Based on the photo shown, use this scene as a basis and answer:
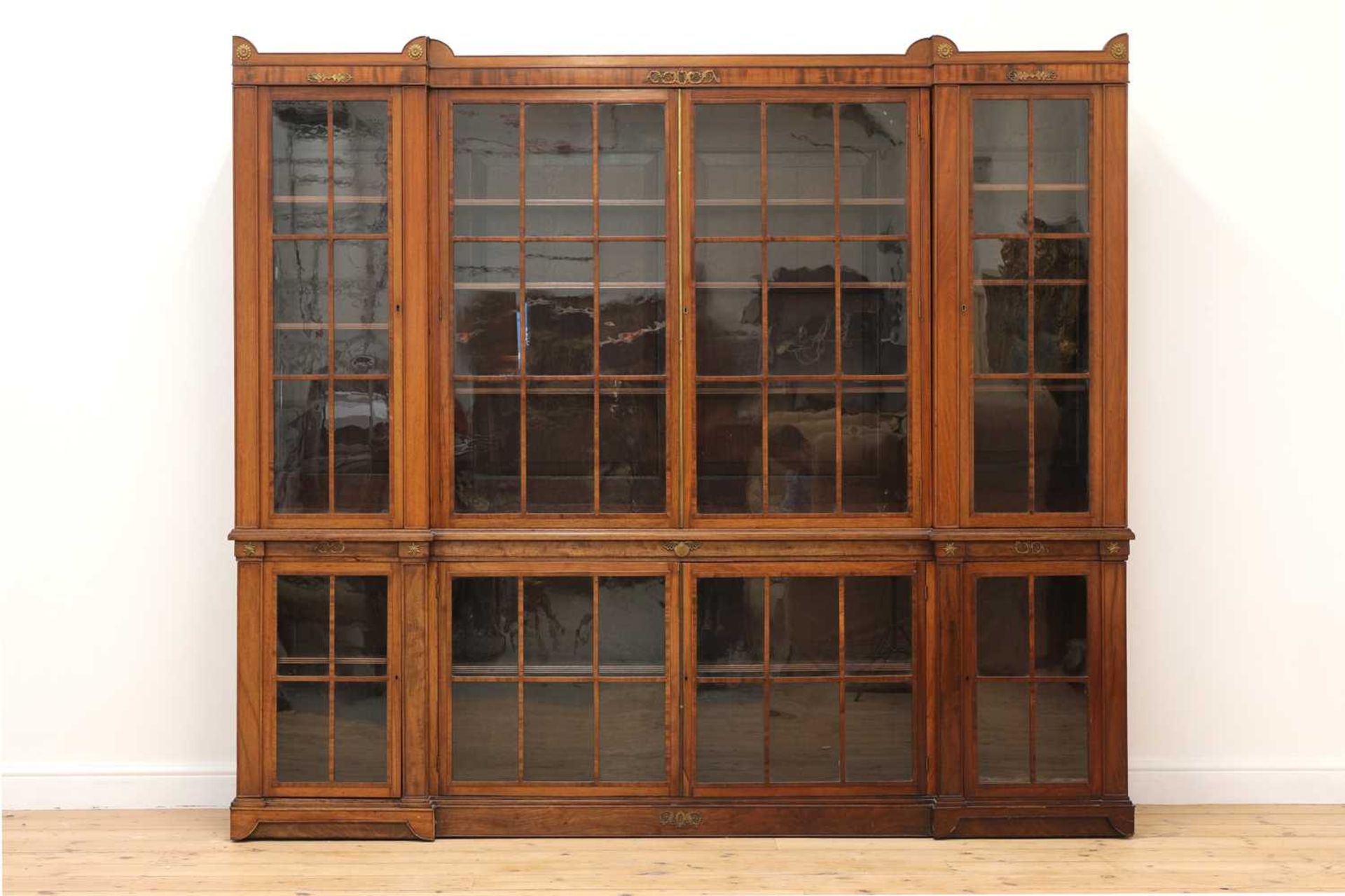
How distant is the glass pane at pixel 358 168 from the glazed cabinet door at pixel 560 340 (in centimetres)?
24

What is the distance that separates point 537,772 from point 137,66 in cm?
267

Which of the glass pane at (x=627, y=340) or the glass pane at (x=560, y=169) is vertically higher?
the glass pane at (x=560, y=169)

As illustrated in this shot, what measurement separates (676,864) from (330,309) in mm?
1899

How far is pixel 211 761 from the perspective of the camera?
13.0ft

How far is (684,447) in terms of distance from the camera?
11.7ft

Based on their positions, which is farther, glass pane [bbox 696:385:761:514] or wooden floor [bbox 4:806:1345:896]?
glass pane [bbox 696:385:761:514]

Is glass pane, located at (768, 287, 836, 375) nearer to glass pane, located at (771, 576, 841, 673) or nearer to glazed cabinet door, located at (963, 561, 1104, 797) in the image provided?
glass pane, located at (771, 576, 841, 673)

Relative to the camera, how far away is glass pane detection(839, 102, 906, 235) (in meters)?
3.55

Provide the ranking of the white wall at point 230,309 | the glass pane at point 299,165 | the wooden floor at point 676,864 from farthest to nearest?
the white wall at point 230,309 < the glass pane at point 299,165 < the wooden floor at point 676,864

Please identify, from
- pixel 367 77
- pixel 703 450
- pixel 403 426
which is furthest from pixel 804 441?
pixel 367 77

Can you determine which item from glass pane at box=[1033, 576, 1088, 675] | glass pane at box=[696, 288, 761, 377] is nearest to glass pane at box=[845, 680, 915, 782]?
glass pane at box=[1033, 576, 1088, 675]

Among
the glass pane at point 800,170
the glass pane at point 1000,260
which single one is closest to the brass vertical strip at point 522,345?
the glass pane at point 800,170

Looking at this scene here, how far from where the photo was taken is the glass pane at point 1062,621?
11.7ft

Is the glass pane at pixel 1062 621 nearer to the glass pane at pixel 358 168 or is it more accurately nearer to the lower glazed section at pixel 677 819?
the lower glazed section at pixel 677 819
